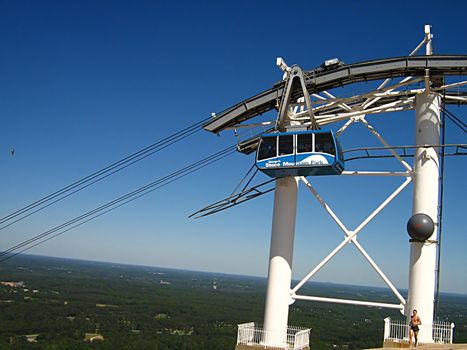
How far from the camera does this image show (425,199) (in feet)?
73.4

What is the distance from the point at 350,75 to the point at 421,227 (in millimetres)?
7605

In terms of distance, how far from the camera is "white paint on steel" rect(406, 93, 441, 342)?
21688 millimetres

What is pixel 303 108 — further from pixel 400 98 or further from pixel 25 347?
pixel 25 347

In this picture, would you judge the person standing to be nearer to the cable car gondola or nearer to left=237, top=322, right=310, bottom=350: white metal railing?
left=237, top=322, right=310, bottom=350: white metal railing

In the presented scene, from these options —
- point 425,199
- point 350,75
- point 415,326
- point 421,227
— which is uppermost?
point 350,75

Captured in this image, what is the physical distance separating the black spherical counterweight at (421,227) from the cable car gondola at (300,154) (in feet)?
12.3

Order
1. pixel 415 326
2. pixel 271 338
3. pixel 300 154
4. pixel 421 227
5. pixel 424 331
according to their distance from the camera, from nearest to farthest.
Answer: pixel 415 326
pixel 424 331
pixel 421 227
pixel 300 154
pixel 271 338

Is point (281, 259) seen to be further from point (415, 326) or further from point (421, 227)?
point (415, 326)

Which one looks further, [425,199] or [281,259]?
[281,259]

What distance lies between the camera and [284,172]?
75.5 feet

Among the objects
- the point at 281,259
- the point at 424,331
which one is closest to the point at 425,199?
the point at 424,331

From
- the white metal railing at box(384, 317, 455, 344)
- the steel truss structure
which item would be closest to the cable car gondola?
the steel truss structure

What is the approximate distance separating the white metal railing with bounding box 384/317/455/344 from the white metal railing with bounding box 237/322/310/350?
3.90 meters

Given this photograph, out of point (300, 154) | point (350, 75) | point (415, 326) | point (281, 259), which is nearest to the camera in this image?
point (415, 326)
